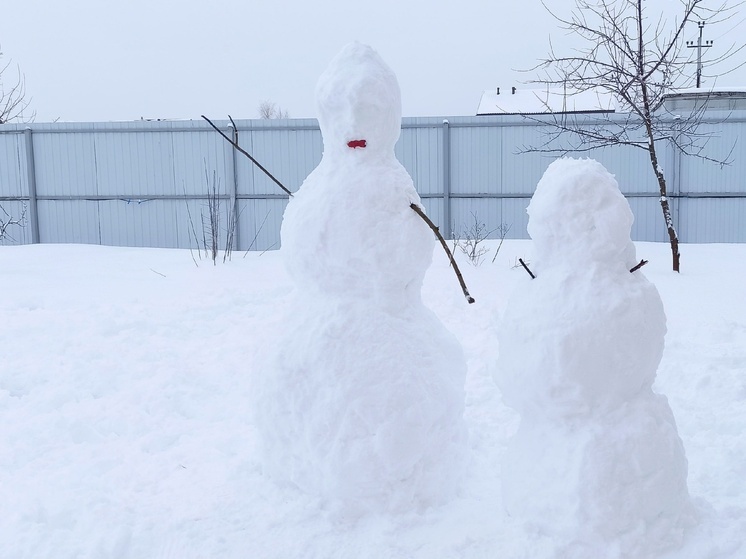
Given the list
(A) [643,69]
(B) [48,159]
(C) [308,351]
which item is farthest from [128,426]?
(B) [48,159]

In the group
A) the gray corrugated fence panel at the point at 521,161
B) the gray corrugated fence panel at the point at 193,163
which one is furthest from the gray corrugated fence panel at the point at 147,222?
the gray corrugated fence panel at the point at 521,161

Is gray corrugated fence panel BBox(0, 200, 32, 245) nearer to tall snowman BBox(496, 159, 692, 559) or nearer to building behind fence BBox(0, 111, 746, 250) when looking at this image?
building behind fence BBox(0, 111, 746, 250)

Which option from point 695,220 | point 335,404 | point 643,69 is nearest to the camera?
point 335,404

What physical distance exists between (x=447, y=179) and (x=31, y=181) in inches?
287

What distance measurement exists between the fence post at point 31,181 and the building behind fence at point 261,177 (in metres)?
0.02

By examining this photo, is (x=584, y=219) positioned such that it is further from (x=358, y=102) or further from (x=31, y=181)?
(x=31, y=181)

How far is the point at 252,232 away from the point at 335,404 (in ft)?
30.4

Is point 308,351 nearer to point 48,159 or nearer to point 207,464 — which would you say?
point 207,464

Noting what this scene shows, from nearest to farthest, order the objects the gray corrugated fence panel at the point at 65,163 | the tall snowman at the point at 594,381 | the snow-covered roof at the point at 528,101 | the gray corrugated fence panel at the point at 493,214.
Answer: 1. the tall snowman at the point at 594,381
2. the gray corrugated fence panel at the point at 493,214
3. the gray corrugated fence panel at the point at 65,163
4. the snow-covered roof at the point at 528,101

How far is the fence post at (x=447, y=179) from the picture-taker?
37.6 ft

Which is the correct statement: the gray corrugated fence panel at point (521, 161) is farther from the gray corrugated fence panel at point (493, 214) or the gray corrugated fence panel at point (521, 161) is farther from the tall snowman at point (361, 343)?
the tall snowman at point (361, 343)

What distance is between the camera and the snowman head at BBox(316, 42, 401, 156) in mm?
2850

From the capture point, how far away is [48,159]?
12.1 m

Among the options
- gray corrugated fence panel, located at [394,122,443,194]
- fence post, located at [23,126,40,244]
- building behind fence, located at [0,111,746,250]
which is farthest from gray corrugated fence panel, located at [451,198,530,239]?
fence post, located at [23,126,40,244]
